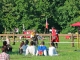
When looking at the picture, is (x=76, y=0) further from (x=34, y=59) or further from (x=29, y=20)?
(x=34, y=59)

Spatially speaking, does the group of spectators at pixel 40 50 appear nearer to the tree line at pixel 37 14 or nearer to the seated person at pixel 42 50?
the seated person at pixel 42 50

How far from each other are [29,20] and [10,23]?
135 inches

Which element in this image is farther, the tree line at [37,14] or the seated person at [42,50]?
the tree line at [37,14]

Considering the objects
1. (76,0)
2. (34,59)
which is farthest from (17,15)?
(34,59)

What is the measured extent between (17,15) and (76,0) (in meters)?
10.8

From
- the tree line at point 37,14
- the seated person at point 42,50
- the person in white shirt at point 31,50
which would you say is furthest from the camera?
the tree line at point 37,14

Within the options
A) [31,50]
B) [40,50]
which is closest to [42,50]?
[40,50]

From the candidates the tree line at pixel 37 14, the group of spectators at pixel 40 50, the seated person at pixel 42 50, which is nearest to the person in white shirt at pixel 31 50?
the group of spectators at pixel 40 50

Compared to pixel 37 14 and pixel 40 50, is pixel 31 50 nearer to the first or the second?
pixel 40 50

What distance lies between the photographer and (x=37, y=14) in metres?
71.9

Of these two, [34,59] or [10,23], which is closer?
[34,59]

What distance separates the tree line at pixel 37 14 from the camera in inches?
2776

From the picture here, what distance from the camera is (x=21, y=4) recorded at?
7119cm

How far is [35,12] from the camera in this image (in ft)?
235
